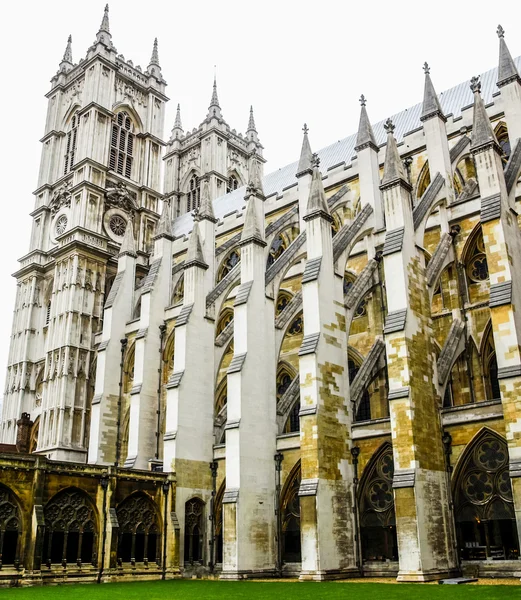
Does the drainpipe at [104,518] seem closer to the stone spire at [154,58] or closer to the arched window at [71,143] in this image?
the arched window at [71,143]

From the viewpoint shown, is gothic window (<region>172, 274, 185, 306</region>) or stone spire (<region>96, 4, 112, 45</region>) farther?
stone spire (<region>96, 4, 112, 45</region>)

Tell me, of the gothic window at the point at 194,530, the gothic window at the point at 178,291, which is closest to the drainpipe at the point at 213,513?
the gothic window at the point at 194,530

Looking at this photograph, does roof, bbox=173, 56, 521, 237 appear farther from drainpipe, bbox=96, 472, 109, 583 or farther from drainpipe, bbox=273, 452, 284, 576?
drainpipe, bbox=96, 472, 109, 583

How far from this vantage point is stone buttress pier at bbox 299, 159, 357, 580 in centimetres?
2098

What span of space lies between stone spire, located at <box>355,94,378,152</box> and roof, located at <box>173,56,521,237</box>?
3.15 meters

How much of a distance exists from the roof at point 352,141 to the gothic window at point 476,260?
847cm

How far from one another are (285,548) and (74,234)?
25287 mm

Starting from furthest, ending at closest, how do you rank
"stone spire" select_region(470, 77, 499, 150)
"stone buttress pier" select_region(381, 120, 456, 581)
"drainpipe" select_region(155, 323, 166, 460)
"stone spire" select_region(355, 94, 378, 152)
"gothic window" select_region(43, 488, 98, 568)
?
1. "drainpipe" select_region(155, 323, 166, 460)
2. "stone spire" select_region(355, 94, 378, 152)
3. "stone spire" select_region(470, 77, 499, 150)
4. "gothic window" select_region(43, 488, 98, 568)
5. "stone buttress pier" select_region(381, 120, 456, 581)

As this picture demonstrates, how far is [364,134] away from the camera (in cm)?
3150

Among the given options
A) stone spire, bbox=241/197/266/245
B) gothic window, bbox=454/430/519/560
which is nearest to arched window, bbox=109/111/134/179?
stone spire, bbox=241/197/266/245

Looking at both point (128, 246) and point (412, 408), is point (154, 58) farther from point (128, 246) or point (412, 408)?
point (412, 408)

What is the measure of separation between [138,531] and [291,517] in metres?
5.62

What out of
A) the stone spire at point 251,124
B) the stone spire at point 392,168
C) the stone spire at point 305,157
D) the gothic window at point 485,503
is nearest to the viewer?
the gothic window at point 485,503

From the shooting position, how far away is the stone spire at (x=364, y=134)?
102 feet
